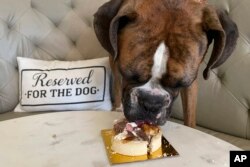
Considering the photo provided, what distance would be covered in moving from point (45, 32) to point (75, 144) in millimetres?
1044

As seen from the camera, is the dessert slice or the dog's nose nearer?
the dessert slice

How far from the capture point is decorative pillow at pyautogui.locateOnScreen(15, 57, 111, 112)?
180 centimetres

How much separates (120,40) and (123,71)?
0.12m

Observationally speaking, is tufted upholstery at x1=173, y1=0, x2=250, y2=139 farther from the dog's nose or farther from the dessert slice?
the dessert slice

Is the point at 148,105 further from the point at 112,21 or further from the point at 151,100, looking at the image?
the point at 112,21

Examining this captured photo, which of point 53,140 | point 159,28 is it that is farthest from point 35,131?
point 159,28

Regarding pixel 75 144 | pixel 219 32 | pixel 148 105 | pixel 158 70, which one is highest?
pixel 219 32

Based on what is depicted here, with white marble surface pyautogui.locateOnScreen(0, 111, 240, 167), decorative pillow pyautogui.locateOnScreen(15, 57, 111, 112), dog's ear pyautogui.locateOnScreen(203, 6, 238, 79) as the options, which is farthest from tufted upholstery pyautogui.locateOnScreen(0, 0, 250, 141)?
white marble surface pyautogui.locateOnScreen(0, 111, 240, 167)

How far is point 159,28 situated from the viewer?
1.24m

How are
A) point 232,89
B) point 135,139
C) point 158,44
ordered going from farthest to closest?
point 232,89 → point 158,44 → point 135,139

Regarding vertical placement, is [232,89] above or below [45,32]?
below

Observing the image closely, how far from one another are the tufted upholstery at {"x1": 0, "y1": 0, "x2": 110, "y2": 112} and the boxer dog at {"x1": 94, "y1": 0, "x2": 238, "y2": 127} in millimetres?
678

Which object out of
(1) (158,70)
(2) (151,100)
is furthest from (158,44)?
(2) (151,100)

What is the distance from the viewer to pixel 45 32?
203 cm
